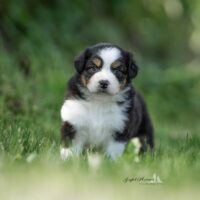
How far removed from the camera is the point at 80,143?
6.62 m

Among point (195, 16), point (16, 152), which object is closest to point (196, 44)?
point (195, 16)

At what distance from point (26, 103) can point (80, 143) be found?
115 inches

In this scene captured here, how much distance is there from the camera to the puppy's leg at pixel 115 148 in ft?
21.3

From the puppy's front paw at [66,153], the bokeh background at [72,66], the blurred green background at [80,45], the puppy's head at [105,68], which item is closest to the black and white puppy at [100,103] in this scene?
the puppy's head at [105,68]

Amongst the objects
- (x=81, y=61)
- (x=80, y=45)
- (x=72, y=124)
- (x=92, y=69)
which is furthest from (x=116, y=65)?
(x=80, y=45)

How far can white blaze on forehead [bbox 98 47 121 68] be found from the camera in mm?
6586

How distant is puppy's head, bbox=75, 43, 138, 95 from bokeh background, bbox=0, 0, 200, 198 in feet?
2.35

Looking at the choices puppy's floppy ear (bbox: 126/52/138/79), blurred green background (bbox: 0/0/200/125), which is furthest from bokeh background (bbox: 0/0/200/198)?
puppy's floppy ear (bbox: 126/52/138/79)

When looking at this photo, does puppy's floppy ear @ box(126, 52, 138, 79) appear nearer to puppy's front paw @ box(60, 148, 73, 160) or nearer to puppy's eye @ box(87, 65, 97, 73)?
puppy's eye @ box(87, 65, 97, 73)

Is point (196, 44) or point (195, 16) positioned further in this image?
point (196, 44)

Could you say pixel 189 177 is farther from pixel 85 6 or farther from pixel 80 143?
pixel 85 6

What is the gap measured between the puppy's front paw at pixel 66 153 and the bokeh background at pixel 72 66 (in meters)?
0.08

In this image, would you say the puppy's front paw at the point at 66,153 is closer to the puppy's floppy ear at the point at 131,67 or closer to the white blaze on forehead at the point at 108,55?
the white blaze on forehead at the point at 108,55

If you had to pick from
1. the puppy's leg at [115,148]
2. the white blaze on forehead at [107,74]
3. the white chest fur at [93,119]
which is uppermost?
the white blaze on forehead at [107,74]
